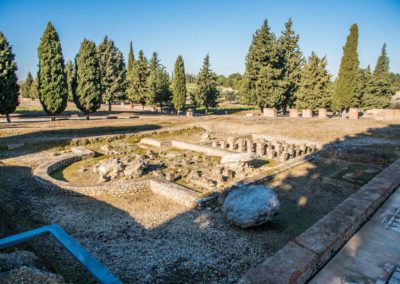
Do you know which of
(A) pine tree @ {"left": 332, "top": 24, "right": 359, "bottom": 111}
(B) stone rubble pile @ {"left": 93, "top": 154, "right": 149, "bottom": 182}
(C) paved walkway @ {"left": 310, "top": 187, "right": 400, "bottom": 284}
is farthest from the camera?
(A) pine tree @ {"left": 332, "top": 24, "right": 359, "bottom": 111}

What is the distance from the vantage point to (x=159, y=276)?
5.71m

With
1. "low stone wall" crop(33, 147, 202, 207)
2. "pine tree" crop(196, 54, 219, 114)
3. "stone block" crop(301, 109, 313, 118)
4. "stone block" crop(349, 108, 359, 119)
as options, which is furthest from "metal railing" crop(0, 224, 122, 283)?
"pine tree" crop(196, 54, 219, 114)

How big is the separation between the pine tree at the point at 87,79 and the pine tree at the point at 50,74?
3107 mm

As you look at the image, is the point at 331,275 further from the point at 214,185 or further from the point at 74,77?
the point at 74,77

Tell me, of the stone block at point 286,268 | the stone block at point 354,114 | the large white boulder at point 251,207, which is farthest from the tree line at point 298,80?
the stone block at point 286,268

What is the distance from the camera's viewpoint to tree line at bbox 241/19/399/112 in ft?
110

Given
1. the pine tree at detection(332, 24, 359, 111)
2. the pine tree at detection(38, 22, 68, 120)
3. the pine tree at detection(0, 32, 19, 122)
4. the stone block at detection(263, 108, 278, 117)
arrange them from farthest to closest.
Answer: the stone block at detection(263, 108, 278, 117) < the pine tree at detection(332, 24, 359, 111) < the pine tree at detection(38, 22, 68, 120) < the pine tree at detection(0, 32, 19, 122)

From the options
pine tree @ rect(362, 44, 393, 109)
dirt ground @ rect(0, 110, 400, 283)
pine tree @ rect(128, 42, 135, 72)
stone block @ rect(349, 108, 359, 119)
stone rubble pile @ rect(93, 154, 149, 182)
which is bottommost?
dirt ground @ rect(0, 110, 400, 283)

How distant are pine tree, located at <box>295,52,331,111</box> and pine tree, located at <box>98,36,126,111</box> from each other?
27.9 m

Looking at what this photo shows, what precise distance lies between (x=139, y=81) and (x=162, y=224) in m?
40.0

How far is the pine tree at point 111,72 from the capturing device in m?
42.9

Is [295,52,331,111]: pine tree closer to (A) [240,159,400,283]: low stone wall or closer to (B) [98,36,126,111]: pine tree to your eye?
(B) [98,36,126,111]: pine tree

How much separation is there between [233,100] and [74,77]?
5261 centimetres

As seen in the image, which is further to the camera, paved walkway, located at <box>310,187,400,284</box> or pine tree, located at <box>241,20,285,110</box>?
pine tree, located at <box>241,20,285,110</box>
